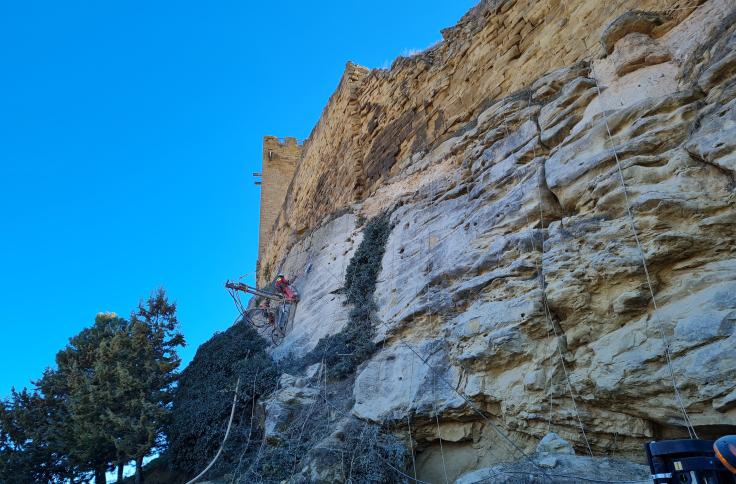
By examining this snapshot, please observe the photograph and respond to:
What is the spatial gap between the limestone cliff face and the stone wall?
43 millimetres

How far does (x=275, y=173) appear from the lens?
23453 millimetres

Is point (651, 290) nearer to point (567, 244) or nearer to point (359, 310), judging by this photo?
point (567, 244)

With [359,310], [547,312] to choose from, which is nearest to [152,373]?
[359,310]

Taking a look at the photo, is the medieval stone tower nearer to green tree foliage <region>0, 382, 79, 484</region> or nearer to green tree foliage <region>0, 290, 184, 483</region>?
green tree foliage <region>0, 290, 184, 483</region>

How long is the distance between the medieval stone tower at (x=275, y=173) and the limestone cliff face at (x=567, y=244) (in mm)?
14043

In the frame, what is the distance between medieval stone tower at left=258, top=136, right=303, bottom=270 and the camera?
2275 cm

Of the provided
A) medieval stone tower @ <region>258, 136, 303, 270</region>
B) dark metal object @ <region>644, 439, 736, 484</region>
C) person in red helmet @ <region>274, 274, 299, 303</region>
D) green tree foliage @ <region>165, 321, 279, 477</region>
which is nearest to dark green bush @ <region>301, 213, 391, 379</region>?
green tree foliage @ <region>165, 321, 279, 477</region>

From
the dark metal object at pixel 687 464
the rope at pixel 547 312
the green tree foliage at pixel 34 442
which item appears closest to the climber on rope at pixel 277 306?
the green tree foliage at pixel 34 442

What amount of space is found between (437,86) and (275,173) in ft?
48.1

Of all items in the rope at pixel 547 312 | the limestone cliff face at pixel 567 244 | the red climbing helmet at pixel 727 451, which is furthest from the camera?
the rope at pixel 547 312

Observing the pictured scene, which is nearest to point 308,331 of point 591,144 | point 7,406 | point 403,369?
point 403,369

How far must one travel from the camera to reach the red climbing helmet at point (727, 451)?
7.55ft

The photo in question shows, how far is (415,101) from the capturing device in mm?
10586

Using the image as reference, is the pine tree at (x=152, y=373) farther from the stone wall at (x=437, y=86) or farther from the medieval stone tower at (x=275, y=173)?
the medieval stone tower at (x=275, y=173)
